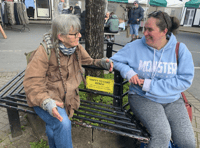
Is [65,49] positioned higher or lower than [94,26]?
lower

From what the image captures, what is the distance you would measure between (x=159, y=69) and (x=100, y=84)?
73 centimetres

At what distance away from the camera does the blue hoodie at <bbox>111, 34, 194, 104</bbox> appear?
182 cm

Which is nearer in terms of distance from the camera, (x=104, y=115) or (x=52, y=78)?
(x=52, y=78)

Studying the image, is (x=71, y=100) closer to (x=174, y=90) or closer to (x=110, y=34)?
(x=174, y=90)

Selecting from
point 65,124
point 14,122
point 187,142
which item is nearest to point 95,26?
point 65,124

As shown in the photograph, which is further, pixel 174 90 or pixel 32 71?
pixel 174 90

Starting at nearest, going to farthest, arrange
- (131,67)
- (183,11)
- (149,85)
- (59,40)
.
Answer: (59,40) → (149,85) → (131,67) → (183,11)

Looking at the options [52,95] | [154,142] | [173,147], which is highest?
[52,95]

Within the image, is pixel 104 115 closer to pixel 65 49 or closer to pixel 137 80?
pixel 137 80

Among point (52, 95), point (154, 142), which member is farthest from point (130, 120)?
point (52, 95)

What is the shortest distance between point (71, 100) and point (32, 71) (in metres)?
0.55

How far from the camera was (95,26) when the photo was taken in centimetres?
261

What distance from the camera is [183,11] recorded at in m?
20.4

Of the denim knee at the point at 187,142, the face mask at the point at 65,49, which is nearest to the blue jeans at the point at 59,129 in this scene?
the face mask at the point at 65,49
